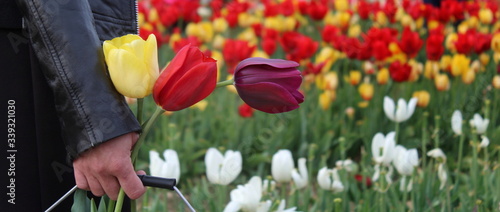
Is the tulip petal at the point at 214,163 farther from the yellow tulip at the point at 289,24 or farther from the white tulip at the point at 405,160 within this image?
the yellow tulip at the point at 289,24

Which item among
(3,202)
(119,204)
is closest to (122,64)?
(119,204)

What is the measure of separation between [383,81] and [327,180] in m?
1.52

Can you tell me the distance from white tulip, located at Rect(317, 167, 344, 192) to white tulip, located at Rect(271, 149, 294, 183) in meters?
0.10

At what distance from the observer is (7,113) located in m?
1.43

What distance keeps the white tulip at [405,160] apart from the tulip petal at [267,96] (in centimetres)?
116

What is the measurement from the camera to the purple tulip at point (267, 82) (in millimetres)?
1228

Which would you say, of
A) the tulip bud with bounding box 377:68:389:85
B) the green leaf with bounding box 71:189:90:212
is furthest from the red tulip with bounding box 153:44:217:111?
the tulip bud with bounding box 377:68:389:85

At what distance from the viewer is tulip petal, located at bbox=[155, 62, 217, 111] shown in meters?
1.20

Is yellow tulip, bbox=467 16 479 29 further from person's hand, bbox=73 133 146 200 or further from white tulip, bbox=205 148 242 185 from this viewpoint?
person's hand, bbox=73 133 146 200

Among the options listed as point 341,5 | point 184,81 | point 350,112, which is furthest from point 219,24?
point 184,81

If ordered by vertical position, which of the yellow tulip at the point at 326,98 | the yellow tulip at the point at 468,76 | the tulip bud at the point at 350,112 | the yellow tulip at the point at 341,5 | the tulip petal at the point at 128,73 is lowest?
the tulip bud at the point at 350,112

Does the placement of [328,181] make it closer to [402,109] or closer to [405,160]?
[405,160]

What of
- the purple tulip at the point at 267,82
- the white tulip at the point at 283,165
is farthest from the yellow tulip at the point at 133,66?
the white tulip at the point at 283,165

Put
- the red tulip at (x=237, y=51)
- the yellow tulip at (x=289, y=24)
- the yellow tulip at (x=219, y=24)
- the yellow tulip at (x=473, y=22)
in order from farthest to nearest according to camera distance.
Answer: the yellow tulip at (x=219, y=24)
the yellow tulip at (x=289, y=24)
the yellow tulip at (x=473, y=22)
the red tulip at (x=237, y=51)
